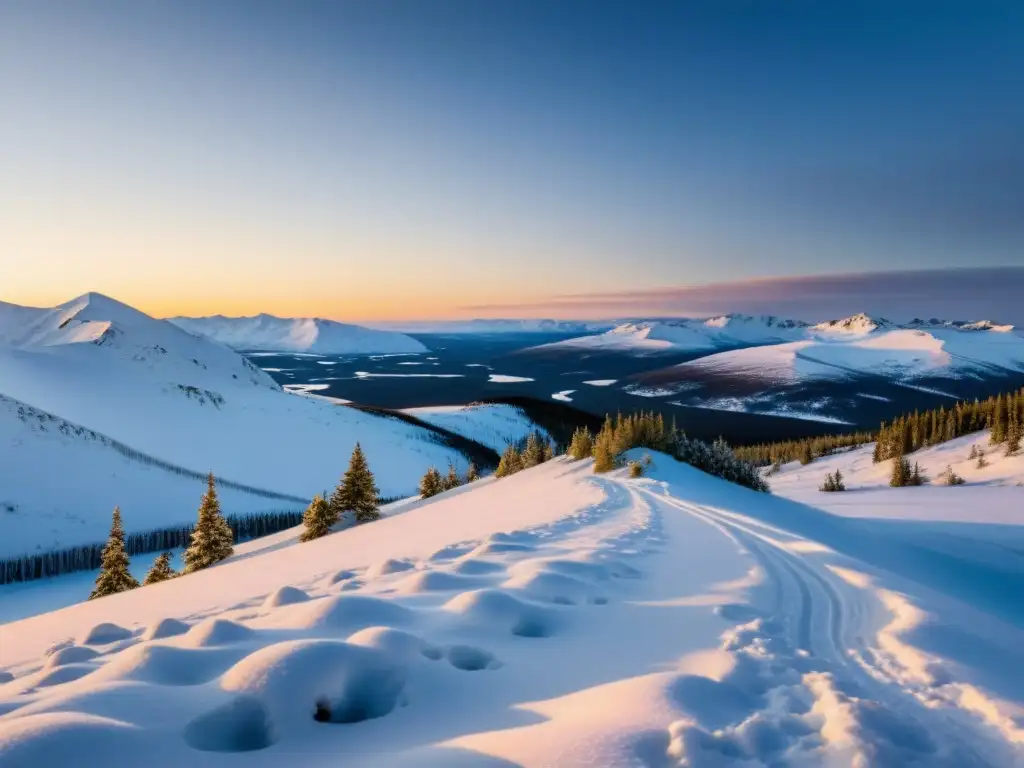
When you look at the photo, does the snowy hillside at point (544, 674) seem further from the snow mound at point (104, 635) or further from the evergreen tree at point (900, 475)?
the evergreen tree at point (900, 475)

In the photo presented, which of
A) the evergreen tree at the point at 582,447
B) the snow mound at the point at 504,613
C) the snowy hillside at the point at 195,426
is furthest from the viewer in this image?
the snowy hillside at the point at 195,426

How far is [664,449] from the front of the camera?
38750mm

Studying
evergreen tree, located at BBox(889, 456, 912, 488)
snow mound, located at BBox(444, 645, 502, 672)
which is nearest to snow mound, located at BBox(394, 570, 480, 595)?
snow mound, located at BBox(444, 645, 502, 672)

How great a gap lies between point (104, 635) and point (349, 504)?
31.6 meters

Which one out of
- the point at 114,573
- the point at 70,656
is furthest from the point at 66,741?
the point at 114,573

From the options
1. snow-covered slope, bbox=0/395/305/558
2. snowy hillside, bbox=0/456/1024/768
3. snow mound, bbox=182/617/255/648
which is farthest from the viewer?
snow-covered slope, bbox=0/395/305/558

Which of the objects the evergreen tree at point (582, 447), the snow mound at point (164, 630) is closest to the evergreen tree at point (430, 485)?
the evergreen tree at point (582, 447)

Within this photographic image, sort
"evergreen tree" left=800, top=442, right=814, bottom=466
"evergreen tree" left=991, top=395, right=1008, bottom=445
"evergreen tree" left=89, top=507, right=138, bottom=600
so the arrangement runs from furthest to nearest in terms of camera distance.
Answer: "evergreen tree" left=800, top=442, right=814, bottom=466 → "evergreen tree" left=991, top=395, right=1008, bottom=445 → "evergreen tree" left=89, top=507, right=138, bottom=600

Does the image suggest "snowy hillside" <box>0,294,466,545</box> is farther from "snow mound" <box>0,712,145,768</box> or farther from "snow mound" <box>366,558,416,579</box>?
"snow mound" <box>0,712,145,768</box>

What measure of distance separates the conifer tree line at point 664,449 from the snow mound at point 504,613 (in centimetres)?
A: 2917

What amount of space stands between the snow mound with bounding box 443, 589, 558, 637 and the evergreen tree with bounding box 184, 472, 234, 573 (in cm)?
3018

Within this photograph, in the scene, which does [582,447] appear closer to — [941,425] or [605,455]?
[605,455]

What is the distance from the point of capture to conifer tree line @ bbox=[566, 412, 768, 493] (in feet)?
117

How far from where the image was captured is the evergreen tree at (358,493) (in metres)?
36.4
